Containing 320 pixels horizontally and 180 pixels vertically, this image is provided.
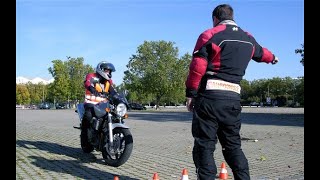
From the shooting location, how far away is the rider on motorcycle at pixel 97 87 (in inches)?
323

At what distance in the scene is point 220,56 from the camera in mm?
4695

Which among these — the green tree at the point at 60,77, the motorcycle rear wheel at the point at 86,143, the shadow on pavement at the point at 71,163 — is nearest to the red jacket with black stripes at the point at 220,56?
the shadow on pavement at the point at 71,163

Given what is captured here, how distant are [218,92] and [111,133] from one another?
3169mm

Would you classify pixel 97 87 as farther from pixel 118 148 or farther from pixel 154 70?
pixel 154 70

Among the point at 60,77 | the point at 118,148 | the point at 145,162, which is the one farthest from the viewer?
the point at 60,77

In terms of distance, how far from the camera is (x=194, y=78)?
4.57 metres

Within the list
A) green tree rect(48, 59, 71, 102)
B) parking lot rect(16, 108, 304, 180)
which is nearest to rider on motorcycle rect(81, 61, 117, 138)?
parking lot rect(16, 108, 304, 180)

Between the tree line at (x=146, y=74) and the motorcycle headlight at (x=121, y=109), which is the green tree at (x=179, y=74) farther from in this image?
the motorcycle headlight at (x=121, y=109)

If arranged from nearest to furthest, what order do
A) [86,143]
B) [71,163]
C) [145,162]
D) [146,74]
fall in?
[71,163] → [145,162] → [86,143] → [146,74]

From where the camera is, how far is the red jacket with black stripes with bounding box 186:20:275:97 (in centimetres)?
459

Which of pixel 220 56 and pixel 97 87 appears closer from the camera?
pixel 220 56

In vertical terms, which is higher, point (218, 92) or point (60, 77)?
point (60, 77)

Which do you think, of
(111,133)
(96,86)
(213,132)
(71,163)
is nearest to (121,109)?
(111,133)
